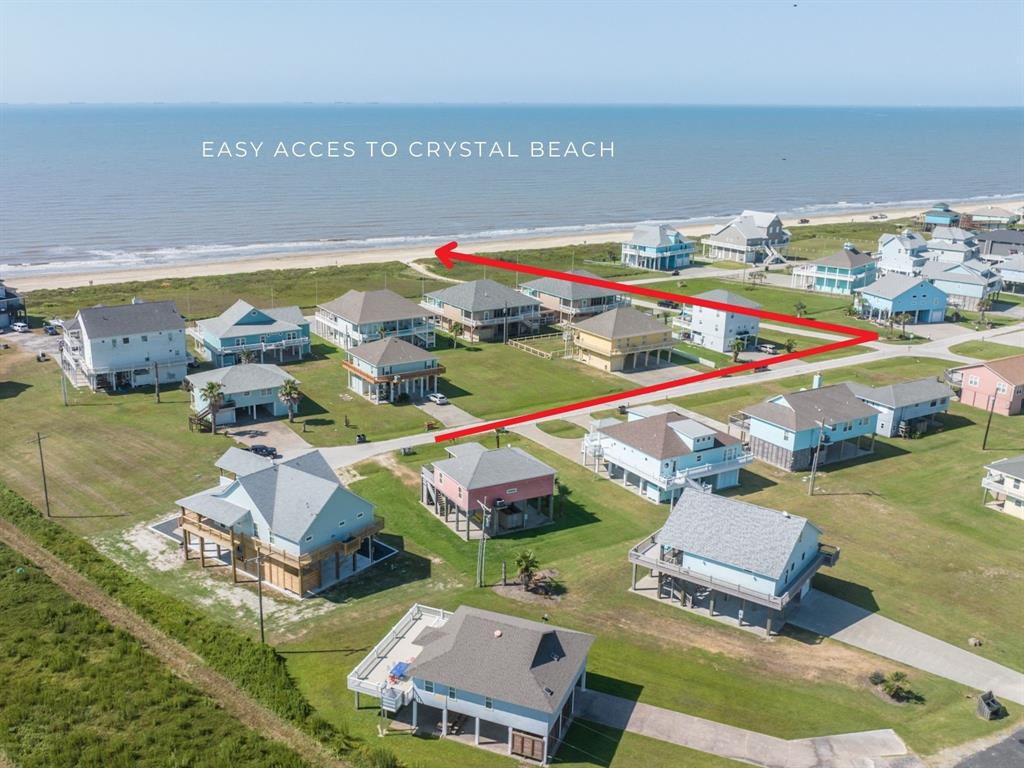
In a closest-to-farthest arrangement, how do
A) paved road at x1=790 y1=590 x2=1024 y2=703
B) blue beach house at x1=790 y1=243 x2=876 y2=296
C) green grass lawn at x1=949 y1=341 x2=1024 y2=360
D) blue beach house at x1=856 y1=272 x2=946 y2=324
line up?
1. paved road at x1=790 y1=590 x2=1024 y2=703
2. green grass lawn at x1=949 y1=341 x2=1024 y2=360
3. blue beach house at x1=856 y1=272 x2=946 y2=324
4. blue beach house at x1=790 y1=243 x2=876 y2=296

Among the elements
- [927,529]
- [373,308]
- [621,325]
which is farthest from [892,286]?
[373,308]

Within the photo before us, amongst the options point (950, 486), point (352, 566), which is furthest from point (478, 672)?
point (950, 486)

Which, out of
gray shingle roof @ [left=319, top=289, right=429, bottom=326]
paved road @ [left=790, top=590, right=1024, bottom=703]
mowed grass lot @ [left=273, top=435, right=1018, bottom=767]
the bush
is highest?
gray shingle roof @ [left=319, top=289, right=429, bottom=326]

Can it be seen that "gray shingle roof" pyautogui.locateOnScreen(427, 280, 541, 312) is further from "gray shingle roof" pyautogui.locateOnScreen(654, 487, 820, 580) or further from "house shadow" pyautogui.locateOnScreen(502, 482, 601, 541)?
"gray shingle roof" pyautogui.locateOnScreen(654, 487, 820, 580)

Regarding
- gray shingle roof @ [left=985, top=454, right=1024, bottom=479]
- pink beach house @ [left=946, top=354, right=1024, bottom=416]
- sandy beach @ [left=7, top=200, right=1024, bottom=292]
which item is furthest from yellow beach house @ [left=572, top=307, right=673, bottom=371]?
sandy beach @ [left=7, top=200, right=1024, bottom=292]

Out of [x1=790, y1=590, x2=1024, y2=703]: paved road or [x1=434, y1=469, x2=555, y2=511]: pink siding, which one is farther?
[x1=434, y1=469, x2=555, y2=511]: pink siding

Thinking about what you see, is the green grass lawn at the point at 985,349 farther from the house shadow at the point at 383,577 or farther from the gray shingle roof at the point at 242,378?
the gray shingle roof at the point at 242,378
